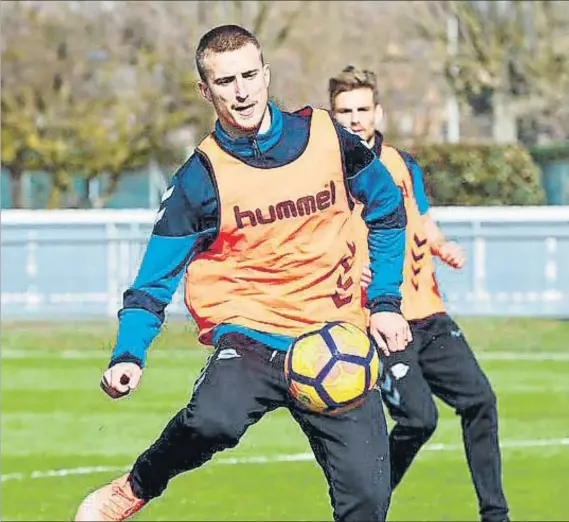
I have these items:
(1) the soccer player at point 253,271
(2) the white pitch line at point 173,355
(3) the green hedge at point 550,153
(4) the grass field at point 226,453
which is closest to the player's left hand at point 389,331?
(1) the soccer player at point 253,271

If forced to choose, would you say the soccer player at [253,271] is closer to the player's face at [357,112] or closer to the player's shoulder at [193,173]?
the player's shoulder at [193,173]

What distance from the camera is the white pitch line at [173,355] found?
16.0 meters

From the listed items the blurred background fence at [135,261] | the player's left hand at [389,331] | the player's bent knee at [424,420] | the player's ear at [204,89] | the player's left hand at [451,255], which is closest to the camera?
the player's ear at [204,89]

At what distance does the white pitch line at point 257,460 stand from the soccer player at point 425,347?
291 centimetres

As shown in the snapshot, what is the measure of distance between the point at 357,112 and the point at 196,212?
1.88 meters

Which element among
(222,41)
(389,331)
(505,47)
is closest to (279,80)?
(505,47)

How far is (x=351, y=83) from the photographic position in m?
7.10

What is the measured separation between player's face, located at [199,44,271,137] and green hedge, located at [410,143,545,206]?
17581mm

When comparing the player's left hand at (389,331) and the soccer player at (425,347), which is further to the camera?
the soccer player at (425,347)

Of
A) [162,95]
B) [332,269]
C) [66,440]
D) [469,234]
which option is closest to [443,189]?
[469,234]

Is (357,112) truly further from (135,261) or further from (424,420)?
(135,261)

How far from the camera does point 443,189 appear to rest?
23.1 metres

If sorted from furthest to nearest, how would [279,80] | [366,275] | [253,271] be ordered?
[279,80]
[366,275]
[253,271]

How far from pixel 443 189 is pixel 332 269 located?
17758 mm
